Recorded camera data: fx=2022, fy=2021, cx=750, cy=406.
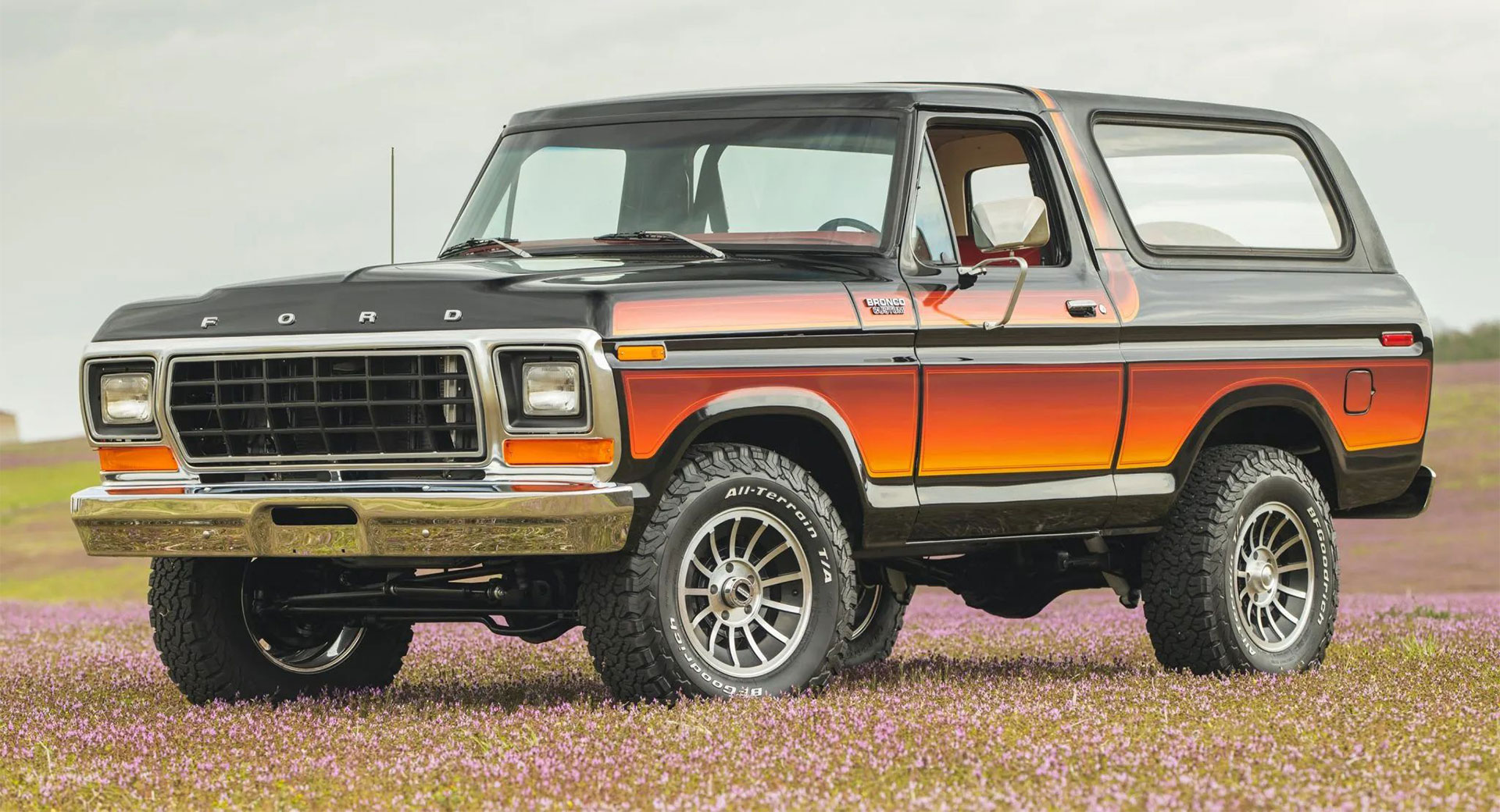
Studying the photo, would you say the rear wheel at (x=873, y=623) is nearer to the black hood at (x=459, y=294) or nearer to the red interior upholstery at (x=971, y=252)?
the red interior upholstery at (x=971, y=252)

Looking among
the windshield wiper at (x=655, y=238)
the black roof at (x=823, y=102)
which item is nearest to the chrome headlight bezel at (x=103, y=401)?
the windshield wiper at (x=655, y=238)

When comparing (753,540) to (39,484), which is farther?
(39,484)

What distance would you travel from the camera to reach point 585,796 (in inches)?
229

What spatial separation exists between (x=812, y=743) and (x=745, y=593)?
46.1 inches

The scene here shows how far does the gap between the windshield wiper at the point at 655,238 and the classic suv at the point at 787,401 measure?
27 mm

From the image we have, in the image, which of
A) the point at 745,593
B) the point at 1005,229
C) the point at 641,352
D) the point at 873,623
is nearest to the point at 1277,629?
the point at 873,623

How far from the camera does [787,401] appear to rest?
736 cm

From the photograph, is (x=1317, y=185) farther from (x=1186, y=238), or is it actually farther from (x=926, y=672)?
(x=926, y=672)

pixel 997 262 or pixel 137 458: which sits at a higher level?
pixel 997 262

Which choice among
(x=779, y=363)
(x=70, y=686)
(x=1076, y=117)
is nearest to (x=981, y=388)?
(x=779, y=363)

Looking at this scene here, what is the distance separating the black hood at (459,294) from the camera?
22.8 ft

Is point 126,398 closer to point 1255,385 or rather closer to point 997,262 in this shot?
point 997,262

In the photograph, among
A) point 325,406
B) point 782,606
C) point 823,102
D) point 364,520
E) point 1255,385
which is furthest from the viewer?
point 1255,385

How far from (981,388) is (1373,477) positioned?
2.80 metres
